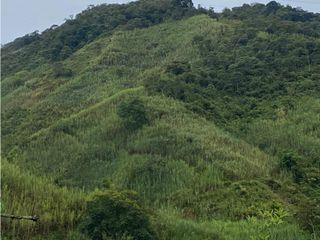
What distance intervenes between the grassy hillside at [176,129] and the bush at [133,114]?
4.1 inches

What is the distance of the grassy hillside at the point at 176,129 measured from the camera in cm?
2895

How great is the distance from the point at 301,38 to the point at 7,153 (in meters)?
35.4

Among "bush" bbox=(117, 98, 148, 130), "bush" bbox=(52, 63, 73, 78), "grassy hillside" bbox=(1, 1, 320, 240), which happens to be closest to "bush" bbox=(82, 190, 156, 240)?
"grassy hillside" bbox=(1, 1, 320, 240)

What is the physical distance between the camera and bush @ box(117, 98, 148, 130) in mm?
48969

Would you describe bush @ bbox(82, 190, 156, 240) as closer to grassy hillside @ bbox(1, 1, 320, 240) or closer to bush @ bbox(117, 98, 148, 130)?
grassy hillside @ bbox(1, 1, 320, 240)

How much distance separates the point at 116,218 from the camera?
2670cm

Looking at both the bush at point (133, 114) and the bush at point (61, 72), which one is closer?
the bush at point (133, 114)

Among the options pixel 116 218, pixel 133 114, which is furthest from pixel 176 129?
pixel 116 218

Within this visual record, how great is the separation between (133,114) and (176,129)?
13.1 feet

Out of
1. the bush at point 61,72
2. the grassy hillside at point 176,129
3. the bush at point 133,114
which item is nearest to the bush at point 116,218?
the grassy hillside at point 176,129

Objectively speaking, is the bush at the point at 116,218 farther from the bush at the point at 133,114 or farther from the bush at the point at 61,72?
the bush at the point at 61,72

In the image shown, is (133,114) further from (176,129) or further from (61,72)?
(61,72)

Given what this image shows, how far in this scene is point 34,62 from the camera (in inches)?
3248

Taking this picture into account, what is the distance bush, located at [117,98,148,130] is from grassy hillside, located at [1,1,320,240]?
0.10 m
